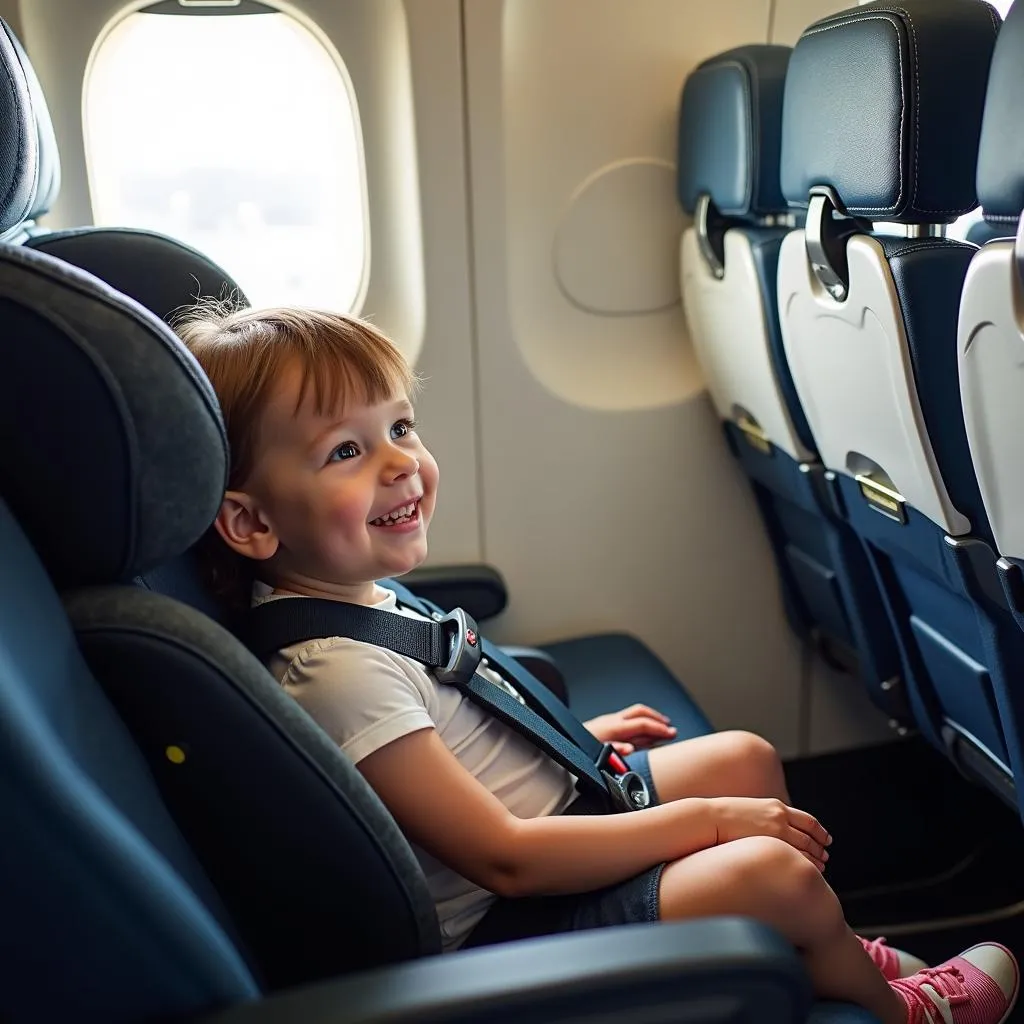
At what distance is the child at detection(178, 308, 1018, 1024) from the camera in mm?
1195

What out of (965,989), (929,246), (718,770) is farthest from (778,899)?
(929,246)

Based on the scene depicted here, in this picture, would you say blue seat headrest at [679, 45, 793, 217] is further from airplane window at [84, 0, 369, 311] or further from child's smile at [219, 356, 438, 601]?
child's smile at [219, 356, 438, 601]

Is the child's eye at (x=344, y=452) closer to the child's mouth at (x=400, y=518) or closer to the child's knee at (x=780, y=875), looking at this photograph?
the child's mouth at (x=400, y=518)

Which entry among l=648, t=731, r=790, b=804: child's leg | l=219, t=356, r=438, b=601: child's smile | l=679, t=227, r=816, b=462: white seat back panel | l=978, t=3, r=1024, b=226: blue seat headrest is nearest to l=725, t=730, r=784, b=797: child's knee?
l=648, t=731, r=790, b=804: child's leg

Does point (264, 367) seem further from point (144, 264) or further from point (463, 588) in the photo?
point (463, 588)

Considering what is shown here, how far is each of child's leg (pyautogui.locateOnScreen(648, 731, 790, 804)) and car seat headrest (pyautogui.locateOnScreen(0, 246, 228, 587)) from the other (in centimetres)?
81

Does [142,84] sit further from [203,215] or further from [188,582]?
[188,582]

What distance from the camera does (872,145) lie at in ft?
4.87

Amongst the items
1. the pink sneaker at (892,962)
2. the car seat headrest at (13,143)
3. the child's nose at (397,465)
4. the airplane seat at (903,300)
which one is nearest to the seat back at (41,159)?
the car seat headrest at (13,143)

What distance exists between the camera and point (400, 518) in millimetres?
1370

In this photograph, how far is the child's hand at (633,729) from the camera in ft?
5.70

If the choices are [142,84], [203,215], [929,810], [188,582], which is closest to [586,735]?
[188,582]

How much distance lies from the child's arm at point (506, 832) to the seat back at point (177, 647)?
0.16 meters

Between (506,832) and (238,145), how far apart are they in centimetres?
161
